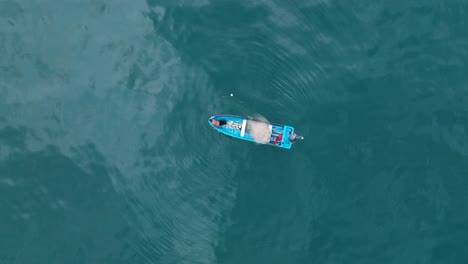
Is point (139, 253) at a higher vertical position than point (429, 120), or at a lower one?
lower

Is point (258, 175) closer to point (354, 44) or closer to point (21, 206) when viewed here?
point (354, 44)

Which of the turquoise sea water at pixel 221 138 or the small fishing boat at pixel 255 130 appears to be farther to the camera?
the turquoise sea water at pixel 221 138

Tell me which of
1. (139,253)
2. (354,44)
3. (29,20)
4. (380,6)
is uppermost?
(380,6)

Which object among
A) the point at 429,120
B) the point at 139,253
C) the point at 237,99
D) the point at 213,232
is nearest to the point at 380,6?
the point at 429,120
